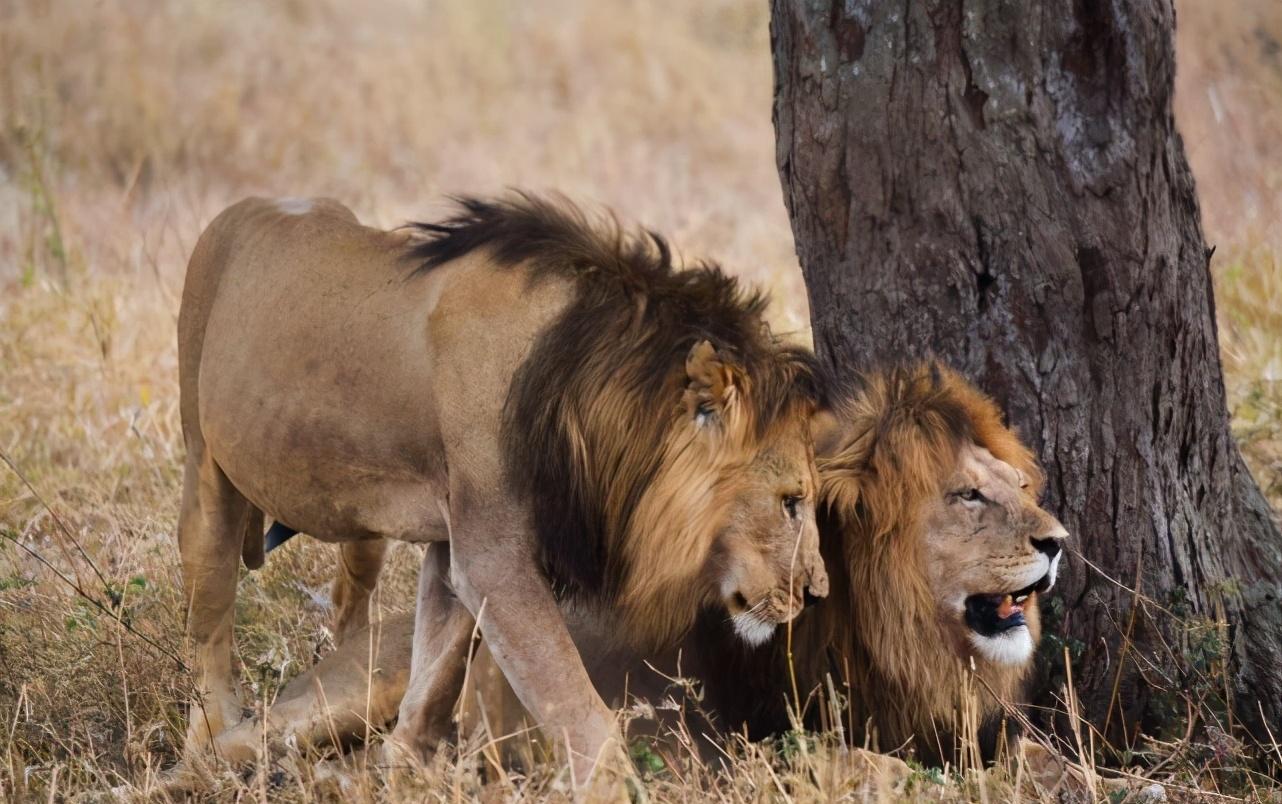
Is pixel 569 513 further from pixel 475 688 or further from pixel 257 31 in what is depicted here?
pixel 257 31

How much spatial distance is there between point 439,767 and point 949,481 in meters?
1.22

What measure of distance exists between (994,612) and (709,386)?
2.91 ft

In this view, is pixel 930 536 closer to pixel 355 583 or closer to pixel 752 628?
pixel 752 628

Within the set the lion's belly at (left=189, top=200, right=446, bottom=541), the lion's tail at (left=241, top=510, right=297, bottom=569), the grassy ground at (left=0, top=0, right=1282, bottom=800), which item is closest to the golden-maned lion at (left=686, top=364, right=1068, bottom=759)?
the grassy ground at (left=0, top=0, right=1282, bottom=800)

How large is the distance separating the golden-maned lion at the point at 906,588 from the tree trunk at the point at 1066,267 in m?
0.23

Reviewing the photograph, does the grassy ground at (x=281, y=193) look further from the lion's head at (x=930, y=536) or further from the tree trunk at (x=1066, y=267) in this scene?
the tree trunk at (x=1066, y=267)

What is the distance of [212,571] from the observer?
402cm

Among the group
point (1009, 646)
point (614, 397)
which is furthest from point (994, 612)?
point (614, 397)

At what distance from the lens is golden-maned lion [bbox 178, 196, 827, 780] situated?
10.2 ft

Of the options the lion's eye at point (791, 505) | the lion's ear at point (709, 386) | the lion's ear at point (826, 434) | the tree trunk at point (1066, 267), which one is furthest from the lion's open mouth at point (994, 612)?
the lion's ear at point (709, 386)

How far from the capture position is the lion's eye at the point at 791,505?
310 cm

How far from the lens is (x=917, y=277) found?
12.3 feet

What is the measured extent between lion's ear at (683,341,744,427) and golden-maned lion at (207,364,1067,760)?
1.25ft

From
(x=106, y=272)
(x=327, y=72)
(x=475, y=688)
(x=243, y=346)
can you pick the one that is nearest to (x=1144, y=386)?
(x=475, y=688)
